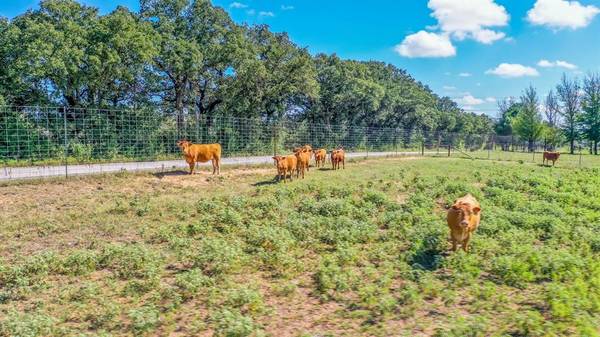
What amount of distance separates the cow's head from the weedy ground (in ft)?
1.90

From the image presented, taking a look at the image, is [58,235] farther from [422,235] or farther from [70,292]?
[422,235]

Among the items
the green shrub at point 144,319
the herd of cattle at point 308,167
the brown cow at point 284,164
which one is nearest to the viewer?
the green shrub at point 144,319

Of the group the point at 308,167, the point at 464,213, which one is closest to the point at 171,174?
the point at 308,167

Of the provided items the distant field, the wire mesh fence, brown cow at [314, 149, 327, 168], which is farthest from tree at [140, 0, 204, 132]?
the distant field

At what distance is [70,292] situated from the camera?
17.6 feet

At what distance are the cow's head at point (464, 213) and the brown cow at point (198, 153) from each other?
34.6 ft

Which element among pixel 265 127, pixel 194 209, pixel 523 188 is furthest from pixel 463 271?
pixel 265 127

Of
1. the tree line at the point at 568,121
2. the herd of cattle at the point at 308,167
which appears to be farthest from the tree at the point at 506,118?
the herd of cattle at the point at 308,167

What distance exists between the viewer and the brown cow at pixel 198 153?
15.4 m

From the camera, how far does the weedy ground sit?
462cm

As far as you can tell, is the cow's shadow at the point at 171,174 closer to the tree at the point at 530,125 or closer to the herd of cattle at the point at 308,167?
the herd of cattle at the point at 308,167

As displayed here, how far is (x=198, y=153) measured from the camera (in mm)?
15766

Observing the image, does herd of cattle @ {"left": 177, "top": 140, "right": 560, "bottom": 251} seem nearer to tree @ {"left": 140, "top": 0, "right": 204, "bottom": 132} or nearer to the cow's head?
the cow's head

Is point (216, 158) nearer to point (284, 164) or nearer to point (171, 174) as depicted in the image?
point (171, 174)
